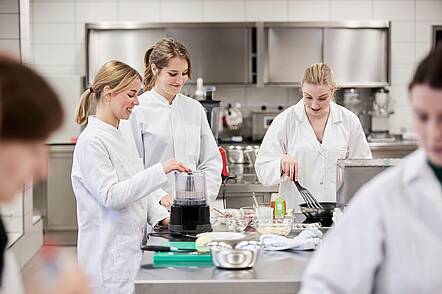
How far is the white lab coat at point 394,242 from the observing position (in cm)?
163

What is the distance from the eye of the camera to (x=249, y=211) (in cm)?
341

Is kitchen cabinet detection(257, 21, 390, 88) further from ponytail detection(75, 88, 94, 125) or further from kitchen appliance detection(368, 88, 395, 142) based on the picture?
ponytail detection(75, 88, 94, 125)

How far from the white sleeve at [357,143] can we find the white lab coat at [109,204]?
4.16ft

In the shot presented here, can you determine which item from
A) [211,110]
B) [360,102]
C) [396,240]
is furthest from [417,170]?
[360,102]

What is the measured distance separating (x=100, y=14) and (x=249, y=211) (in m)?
4.23

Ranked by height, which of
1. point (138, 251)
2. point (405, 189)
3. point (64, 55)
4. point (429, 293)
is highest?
point (64, 55)

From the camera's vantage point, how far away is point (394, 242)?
1632 millimetres

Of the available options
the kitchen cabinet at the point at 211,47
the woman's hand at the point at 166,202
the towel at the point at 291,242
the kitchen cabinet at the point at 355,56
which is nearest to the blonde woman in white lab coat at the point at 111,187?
the woman's hand at the point at 166,202

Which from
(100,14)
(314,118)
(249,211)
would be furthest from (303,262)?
(100,14)

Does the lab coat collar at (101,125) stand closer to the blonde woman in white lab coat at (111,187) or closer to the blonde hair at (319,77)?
the blonde woman in white lab coat at (111,187)

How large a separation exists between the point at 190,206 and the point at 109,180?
1.12 ft

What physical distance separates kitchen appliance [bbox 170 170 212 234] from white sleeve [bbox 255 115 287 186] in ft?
2.14

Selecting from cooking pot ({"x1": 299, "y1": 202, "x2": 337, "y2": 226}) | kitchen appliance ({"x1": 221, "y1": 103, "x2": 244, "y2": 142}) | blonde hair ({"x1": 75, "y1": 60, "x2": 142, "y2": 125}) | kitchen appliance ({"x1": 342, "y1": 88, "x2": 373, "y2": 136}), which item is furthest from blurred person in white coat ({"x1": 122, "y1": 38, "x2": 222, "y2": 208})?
kitchen appliance ({"x1": 342, "y1": 88, "x2": 373, "y2": 136})

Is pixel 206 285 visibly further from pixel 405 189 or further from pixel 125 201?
pixel 405 189
